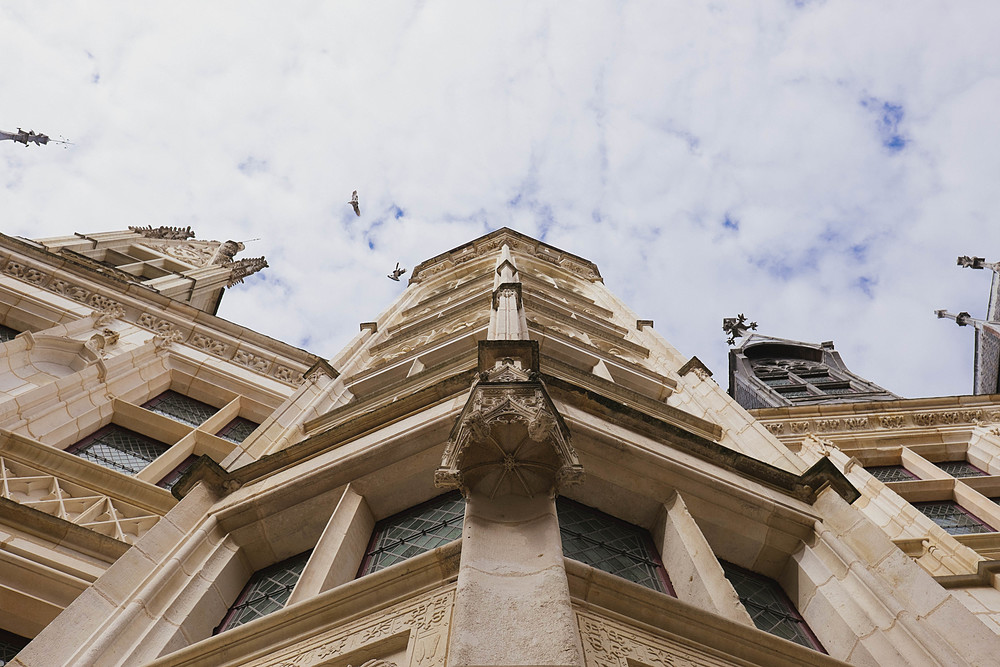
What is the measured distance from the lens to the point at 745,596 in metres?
6.96

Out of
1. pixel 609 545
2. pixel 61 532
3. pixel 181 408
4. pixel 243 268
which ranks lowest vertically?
pixel 609 545

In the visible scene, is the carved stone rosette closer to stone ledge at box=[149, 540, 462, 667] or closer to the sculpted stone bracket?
stone ledge at box=[149, 540, 462, 667]

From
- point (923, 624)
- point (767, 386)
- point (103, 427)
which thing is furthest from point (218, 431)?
point (767, 386)

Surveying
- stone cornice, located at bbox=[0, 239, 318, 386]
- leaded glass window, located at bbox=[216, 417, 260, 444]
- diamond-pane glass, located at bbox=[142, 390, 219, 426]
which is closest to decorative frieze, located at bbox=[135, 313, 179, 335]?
stone cornice, located at bbox=[0, 239, 318, 386]

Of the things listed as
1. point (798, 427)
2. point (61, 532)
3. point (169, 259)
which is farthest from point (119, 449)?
point (169, 259)

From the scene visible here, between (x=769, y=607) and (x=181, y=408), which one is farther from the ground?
(x=181, y=408)

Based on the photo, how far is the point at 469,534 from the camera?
214 inches

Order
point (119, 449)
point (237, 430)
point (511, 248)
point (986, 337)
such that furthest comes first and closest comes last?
point (986, 337) < point (511, 248) < point (237, 430) < point (119, 449)

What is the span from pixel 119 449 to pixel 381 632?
8722 mm

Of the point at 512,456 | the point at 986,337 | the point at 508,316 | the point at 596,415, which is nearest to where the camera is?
the point at 512,456

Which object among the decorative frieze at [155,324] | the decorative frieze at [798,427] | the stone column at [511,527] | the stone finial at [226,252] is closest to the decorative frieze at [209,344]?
the decorative frieze at [155,324]

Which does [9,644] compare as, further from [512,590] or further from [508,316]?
[508,316]

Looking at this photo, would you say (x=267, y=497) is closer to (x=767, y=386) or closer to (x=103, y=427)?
(x=103, y=427)

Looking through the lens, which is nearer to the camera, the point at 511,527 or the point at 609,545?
the point at 511,527
